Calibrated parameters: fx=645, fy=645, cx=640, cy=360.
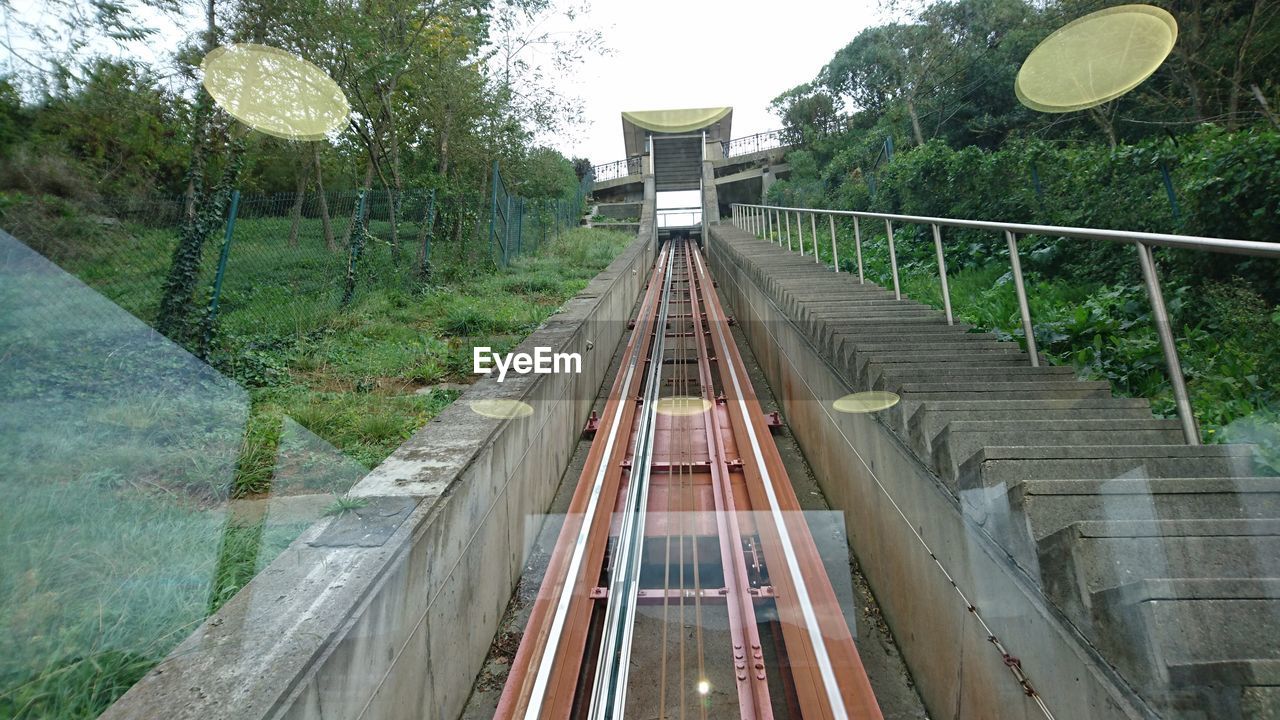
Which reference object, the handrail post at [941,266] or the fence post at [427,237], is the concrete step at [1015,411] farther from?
the fence post at [427,237]

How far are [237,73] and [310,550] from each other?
22.2 ft

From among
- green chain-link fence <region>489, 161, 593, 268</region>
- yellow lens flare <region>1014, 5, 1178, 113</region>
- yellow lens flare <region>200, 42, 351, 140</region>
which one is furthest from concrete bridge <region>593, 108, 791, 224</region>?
yellow lens flare <region>200, 42, 351, 140</region>

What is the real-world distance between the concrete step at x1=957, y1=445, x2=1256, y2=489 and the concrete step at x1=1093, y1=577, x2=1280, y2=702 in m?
0.66

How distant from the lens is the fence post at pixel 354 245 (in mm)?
8336

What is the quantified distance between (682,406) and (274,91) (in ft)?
21.3

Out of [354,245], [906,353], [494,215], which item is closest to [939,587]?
[906,353]

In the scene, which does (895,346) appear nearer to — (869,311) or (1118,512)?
(869,311)

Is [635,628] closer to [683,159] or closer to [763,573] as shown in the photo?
[763,573]

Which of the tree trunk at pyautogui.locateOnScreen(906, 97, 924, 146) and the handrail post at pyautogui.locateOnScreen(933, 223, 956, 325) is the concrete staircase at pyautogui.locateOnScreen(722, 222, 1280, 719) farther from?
the tree trunk at pyautogui.locateOnScreen(906, 97, 924, 146)

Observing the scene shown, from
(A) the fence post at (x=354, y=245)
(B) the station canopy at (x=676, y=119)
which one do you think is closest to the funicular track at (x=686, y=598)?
(A) the fence post at (x=354, y=245)

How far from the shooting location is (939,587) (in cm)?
275

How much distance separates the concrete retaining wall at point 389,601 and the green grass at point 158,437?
24 cm

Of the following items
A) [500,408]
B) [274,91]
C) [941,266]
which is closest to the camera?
[500,408]

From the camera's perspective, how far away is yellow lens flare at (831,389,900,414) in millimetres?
3432
